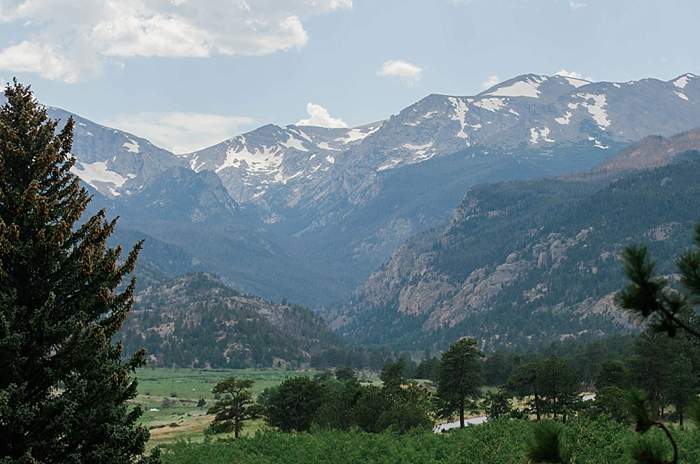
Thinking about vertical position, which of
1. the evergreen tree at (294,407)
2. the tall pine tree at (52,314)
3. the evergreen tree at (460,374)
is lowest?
the evergreen tree at (294,407)

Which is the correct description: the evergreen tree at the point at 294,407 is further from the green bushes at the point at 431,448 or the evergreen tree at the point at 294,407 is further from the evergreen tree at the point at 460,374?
the green bushes at the point at 431,448

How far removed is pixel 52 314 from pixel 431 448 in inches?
1211

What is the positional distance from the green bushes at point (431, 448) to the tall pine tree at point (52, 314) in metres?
20.7

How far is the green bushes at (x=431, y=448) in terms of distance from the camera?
37781 millimetres

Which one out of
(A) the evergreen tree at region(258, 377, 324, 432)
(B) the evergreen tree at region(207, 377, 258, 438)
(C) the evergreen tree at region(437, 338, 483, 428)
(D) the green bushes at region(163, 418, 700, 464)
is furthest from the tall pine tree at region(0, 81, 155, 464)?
(A) the evergreen tree at region(258, 377, 324, 432)

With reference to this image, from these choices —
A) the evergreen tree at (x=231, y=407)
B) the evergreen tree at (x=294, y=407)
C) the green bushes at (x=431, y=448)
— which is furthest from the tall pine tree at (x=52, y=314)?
the evergreen tree at (x=294, y=407)

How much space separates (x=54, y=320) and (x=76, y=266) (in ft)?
6.00

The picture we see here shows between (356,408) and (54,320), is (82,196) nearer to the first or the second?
(54,320)

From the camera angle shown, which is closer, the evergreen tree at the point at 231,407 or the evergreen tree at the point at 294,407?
the evergreen tree at the point at 231,407

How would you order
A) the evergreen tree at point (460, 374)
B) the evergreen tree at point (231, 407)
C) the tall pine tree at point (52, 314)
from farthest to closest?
the evergreen tree at point (231, 407) → the evergreen tree at point (460, 374) → the tall pine tree at point (52, 314)

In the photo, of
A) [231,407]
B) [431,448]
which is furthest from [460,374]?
[431,448]

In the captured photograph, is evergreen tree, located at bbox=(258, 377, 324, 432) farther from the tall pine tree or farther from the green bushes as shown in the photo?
the tall pine tree

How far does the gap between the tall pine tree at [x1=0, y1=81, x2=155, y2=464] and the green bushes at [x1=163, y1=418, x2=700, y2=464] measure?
815 inches

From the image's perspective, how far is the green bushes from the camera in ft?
124
